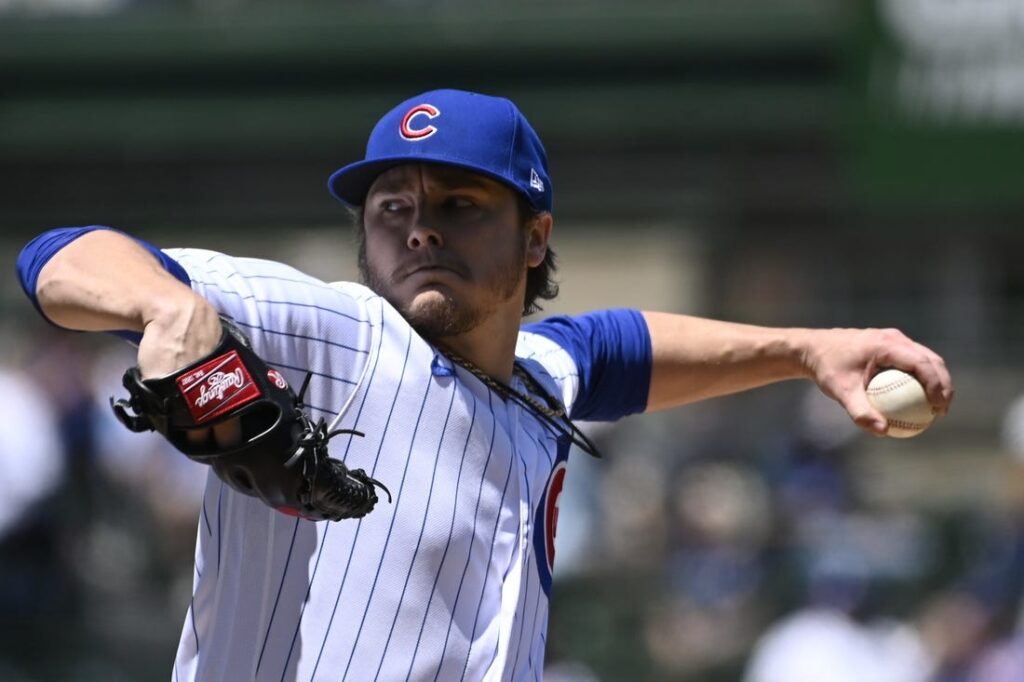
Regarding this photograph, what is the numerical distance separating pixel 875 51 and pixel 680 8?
1760mm

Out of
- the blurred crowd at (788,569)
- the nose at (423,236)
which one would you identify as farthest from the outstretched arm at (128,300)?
the blurred crowd at (788,569)

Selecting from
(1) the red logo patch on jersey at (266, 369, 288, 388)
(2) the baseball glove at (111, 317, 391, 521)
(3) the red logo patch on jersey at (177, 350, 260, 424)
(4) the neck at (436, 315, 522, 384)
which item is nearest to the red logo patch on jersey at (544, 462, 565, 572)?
(4) the neck at (436, 315, 522, 384)

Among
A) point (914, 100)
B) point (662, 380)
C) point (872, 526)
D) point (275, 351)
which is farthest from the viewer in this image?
point (914, 100)

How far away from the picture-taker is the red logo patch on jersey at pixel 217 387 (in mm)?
1803

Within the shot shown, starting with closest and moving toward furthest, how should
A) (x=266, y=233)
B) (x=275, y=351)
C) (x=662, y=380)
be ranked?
(x=275, y=351) < (x=662, y=380) < (x=266, y=233)

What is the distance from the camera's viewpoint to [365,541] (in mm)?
2334

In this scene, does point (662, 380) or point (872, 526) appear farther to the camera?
point (872, 526)

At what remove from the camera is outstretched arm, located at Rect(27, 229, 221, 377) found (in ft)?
5.99

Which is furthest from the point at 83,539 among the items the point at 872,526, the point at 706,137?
the point at 706,137

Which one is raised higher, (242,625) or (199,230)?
(242,625)

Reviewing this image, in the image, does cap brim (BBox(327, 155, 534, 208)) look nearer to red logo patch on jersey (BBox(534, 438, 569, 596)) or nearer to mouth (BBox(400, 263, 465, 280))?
mouth (BBox(400, 263, 465, 280))

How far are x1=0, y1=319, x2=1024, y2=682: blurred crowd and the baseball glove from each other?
486 centimetres

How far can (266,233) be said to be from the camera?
40.3 ft

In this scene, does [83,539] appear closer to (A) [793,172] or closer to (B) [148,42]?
(B) [148,42]
